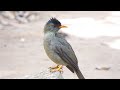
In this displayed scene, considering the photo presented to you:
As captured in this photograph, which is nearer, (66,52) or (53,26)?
(66,52)

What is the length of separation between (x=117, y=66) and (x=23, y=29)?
465 centimetres

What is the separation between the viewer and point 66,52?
7688 mm

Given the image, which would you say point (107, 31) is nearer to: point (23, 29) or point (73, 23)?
point (73, 23)

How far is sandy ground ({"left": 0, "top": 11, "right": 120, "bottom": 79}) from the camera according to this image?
13.6 m

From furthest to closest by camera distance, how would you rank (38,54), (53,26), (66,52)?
(38,54) → (53,26) → (66,52)

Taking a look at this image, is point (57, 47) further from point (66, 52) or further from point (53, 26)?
point (53, 26)

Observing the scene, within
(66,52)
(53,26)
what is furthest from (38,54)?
(66,52)

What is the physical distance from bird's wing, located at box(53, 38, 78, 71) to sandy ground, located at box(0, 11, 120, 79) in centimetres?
521

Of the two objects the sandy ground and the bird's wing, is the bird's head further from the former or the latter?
the sandy ground

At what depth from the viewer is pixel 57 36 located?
7805mm

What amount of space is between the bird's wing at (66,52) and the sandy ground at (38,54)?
521cm

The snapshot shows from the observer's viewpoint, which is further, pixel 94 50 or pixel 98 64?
pixel 94 50

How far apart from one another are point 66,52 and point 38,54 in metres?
7.67
